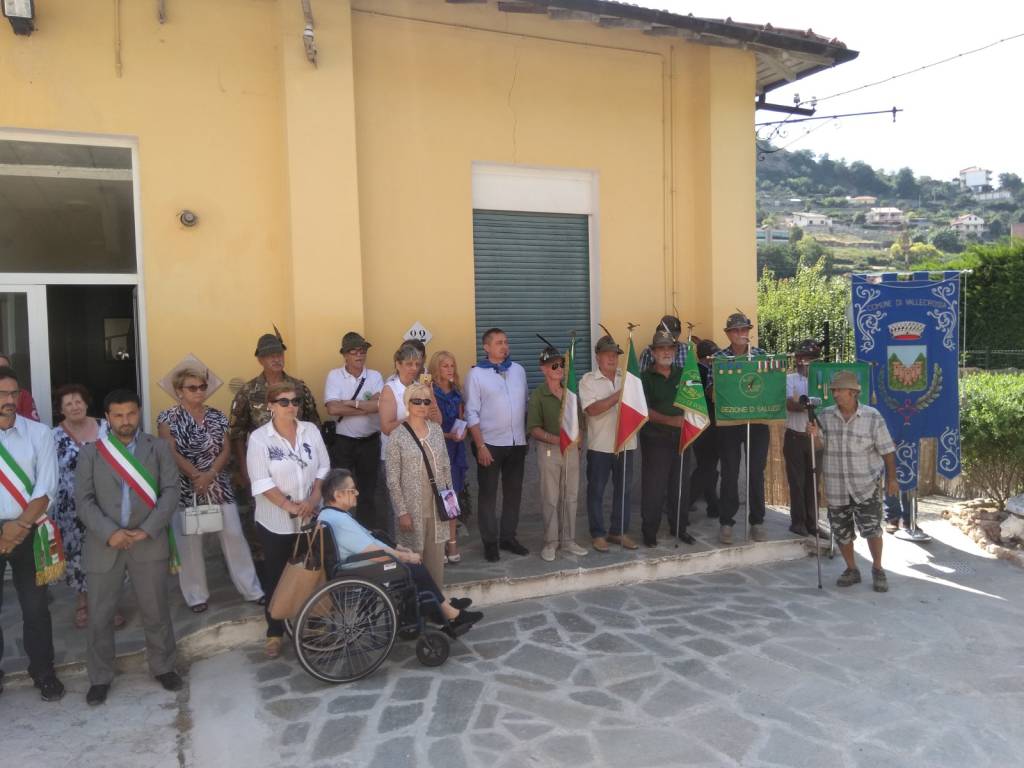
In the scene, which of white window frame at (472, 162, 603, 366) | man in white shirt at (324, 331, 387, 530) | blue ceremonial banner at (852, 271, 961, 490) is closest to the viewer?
man in white shirt at (324, 331, 387, 530)

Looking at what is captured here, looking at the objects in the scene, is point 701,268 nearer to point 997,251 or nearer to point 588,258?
point 588,258

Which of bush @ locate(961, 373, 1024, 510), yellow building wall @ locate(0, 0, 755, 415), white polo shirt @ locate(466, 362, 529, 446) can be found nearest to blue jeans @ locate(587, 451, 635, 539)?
white polo shirt @ locate(466, 362, 529, 446)

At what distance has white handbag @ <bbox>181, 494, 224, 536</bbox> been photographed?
15.7 ft

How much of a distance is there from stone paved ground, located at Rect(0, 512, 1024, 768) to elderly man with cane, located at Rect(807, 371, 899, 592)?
0.54m

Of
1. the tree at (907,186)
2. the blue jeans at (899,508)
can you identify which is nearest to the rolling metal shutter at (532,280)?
the blue jeans at (899,508)

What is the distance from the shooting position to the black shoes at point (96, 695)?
14.0 feet

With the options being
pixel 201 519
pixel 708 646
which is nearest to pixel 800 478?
pixel 708 646

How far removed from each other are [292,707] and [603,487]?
10.4 ft

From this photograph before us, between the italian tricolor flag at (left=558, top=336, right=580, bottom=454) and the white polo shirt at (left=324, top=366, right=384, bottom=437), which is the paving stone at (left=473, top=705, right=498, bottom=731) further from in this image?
the white polo shirt at (left=324, top=366, right=384, bottom=437)

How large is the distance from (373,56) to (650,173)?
317 cm

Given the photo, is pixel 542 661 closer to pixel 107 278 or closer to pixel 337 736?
pixel 337 736

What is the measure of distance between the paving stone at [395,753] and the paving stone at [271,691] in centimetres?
90

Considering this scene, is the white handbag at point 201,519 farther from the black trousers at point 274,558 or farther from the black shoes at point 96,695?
the black shoes at point 96,695

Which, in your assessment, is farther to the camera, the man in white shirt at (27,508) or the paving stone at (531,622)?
the paving stone at (531,622)
